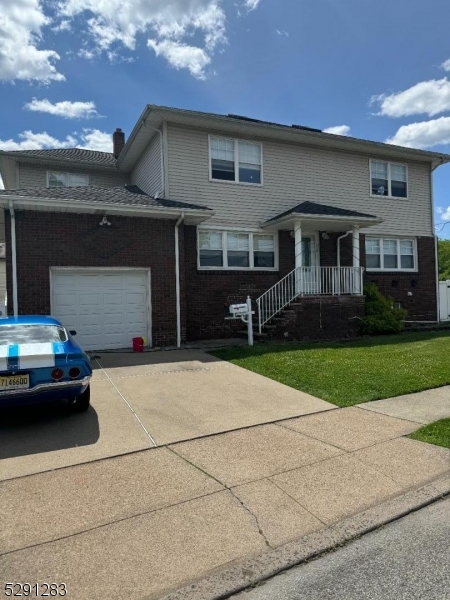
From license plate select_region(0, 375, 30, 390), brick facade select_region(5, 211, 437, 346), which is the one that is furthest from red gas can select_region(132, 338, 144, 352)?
license plate select_region(0, 375, 30, 390)

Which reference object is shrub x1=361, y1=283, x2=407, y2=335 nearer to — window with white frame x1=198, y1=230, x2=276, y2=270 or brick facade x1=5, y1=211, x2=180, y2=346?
window with white frame x1=198, y1=230, x2=276, y2=270

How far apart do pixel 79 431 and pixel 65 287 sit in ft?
21.0

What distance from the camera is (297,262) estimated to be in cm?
1331

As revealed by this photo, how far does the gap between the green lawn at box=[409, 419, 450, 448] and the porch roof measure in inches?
339

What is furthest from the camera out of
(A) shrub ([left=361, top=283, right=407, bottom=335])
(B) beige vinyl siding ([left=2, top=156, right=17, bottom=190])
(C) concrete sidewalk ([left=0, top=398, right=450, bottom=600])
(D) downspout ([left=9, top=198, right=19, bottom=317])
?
(B) beige vinyl siding ([left=2, top=156, right=17, bottom=190])

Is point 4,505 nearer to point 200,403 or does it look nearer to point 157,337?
point 200,403

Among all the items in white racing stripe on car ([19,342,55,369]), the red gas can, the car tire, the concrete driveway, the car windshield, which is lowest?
the concrete driveway

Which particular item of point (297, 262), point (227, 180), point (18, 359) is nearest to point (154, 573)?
point (18, 359)

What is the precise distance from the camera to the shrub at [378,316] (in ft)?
44.4

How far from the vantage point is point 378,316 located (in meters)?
13.7

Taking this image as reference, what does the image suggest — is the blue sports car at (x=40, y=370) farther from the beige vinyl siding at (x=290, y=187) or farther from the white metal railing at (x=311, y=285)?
the beige vinyl siding at (x=290, y=187)

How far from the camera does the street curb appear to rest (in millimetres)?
2447

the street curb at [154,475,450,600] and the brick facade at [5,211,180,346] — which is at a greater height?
the brick facade at [5,211,180,346]

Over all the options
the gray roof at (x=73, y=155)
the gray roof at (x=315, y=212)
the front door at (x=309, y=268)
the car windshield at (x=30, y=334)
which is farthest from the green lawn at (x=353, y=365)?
the gray roof at (x=73, y=155)
